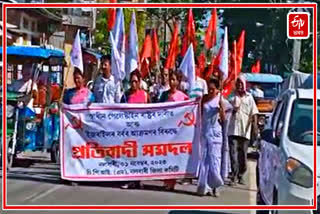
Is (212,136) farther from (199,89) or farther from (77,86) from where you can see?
(77,86)

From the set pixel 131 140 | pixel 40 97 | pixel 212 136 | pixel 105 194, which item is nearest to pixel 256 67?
pixel 212 136

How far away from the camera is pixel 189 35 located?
19.4ft

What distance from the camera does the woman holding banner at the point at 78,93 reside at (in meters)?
6.05

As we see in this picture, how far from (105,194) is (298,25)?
2.13m

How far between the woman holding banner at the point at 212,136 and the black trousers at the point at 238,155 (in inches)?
4.7

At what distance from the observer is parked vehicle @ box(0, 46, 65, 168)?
618 centimetres

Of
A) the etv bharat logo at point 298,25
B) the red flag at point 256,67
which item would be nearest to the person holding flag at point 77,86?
the red flag at point 256,67

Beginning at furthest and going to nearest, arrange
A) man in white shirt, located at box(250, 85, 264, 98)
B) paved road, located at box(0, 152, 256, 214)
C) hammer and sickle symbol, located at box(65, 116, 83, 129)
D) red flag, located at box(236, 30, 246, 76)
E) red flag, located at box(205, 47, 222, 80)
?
paved road, located at box(0, 152, 256, 214) < hammer and sickle symbol, located at box(65, 116, 83, 129) < man in white shirt, located at box(250, 85, 264, 98) < red flag, located at box(205, 47, 222, 80) < red flag, located at box(236, 30, 246, 76)

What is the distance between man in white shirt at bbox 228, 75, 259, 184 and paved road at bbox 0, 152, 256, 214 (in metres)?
0.14

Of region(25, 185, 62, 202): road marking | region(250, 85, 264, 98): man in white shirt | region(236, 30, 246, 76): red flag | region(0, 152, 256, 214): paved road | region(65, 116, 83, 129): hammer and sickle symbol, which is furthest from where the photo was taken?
region(25, 185, 62, 202): road marking

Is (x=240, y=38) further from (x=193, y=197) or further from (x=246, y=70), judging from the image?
(x=193, y=197)

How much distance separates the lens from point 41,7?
6.05m

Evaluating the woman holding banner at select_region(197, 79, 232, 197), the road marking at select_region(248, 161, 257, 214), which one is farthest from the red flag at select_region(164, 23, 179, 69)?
the road marking at select_region(248, 161, 257, 214)

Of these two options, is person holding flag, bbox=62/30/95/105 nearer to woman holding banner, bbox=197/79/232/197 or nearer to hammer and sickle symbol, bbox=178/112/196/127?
hammer and sickle symbol, bbox=178/112/196/127
